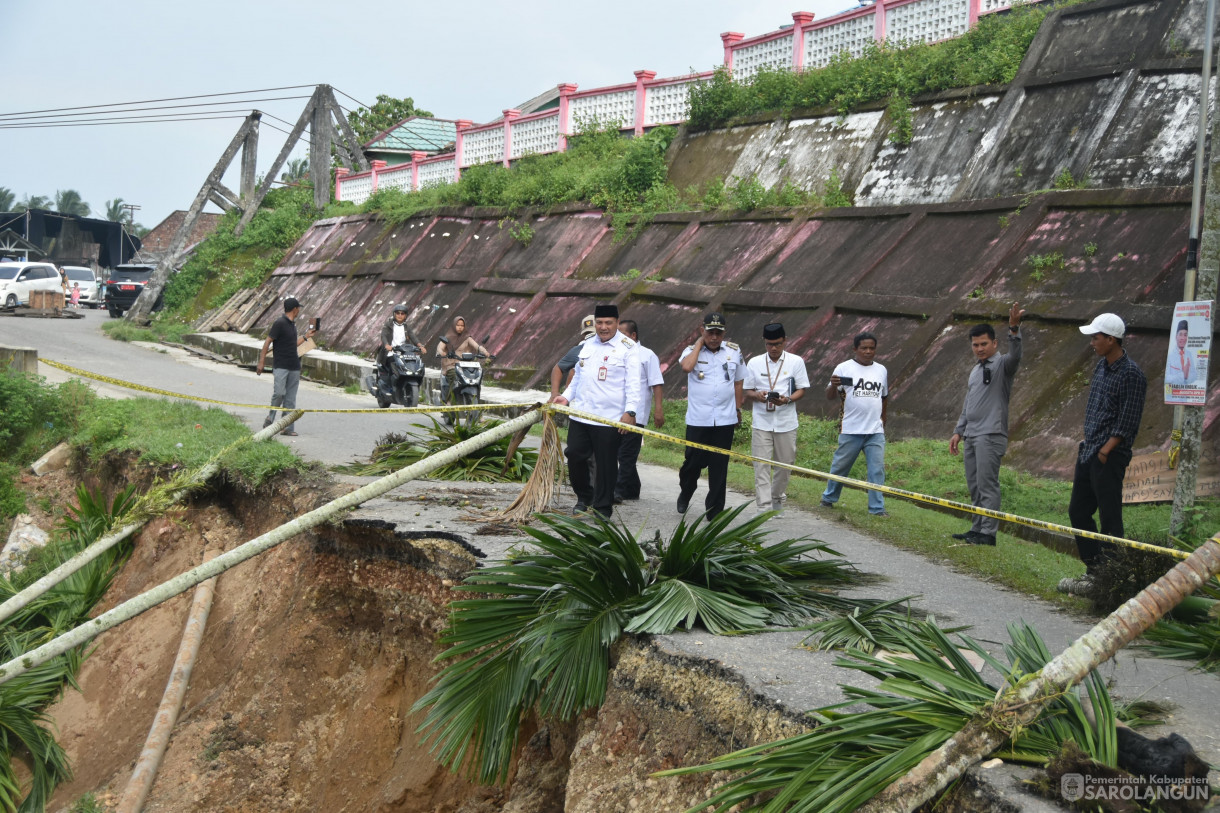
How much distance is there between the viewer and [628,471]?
9.54 meters

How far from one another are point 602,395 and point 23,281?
3155 centimetres

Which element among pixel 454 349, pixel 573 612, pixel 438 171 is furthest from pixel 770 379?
pixel 438 171

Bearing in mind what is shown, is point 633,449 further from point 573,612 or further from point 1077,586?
point 573,612

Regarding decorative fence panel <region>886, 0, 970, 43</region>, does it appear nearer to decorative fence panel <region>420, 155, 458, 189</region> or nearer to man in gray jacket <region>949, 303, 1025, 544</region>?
man in gray jacket <region>949, 303, 1025, 544</region>

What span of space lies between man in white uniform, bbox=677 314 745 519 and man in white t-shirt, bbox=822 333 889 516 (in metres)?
1.01

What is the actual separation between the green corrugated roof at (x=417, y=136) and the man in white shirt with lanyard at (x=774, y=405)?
31074 mm

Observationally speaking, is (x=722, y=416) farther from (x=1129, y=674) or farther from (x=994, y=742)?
(x=994, y=742)

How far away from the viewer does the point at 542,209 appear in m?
21.7

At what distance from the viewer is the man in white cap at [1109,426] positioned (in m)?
6.68

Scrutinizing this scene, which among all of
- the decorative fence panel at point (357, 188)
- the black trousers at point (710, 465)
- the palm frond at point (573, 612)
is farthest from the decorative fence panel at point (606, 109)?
the palm frond at point (573, 612)

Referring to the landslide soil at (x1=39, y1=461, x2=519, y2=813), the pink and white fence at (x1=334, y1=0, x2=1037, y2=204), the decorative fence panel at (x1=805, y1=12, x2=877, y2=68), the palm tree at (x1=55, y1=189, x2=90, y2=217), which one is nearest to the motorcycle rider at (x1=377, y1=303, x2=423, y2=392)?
the landslide soil at (x1=39, y1=461, x2=519, y2=813)

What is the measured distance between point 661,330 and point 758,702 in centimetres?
1214

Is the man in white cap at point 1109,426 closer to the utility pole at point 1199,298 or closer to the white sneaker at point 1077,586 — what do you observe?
the white sneaker at point 1077,586

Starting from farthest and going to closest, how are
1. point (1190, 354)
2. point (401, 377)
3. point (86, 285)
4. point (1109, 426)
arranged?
1. point (86, 285)
2. point (401, 377)
3. point (1190, 354)
4. point (1109, 426)
